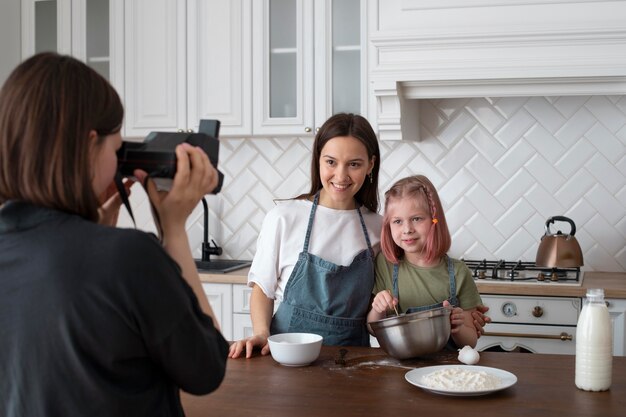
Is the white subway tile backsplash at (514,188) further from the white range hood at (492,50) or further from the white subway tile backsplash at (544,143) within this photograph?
the white range hood at (492,50)

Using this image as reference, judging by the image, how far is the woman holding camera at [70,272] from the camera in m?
0.96

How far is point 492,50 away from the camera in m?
3.00

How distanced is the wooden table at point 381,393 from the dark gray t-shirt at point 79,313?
0.42 metres

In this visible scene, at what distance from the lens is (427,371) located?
160 cm

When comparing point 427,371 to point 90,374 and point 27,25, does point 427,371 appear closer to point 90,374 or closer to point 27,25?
point 90,374

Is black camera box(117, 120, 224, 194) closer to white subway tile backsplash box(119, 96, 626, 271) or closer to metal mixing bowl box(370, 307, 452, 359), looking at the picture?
metal mixing bowl box(370, 307, 452, 359)

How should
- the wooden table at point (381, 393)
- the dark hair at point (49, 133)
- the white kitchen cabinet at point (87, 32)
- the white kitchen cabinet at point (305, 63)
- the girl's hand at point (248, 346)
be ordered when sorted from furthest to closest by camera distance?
the white kitchen cabinet at point (87, 32)
the white kitchen cabinet at point (305, 63)
the girl's hand at point (248, 346)
the wooden table at point (381, 393)
the dark hair at point (49, 133)

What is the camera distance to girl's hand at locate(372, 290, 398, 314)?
1857 mm

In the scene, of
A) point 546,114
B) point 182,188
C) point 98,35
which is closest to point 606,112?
point 546,114

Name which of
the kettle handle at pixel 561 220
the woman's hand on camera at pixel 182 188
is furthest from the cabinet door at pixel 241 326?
the woman's hand on camera at pixel 182 188

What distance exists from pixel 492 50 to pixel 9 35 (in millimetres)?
2363

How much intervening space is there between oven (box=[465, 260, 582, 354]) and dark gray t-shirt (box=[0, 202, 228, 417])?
209cm

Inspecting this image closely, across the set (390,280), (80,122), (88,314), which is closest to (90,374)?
(88,314)

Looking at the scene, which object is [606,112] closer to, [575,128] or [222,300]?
[575,128]
